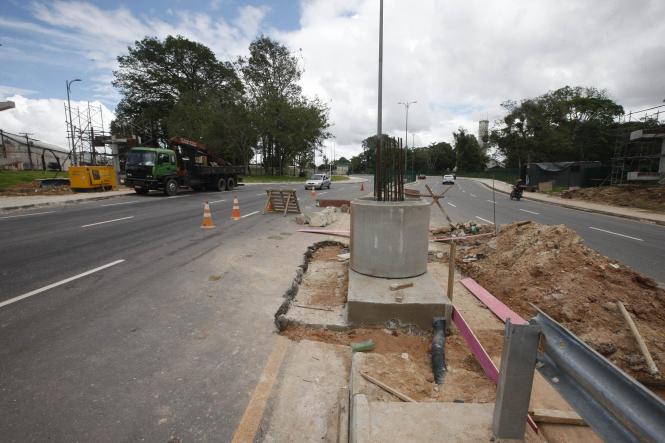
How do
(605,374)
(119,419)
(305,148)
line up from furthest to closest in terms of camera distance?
(305,148)
(119,419)
(605,374)

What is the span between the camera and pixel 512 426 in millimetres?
2031

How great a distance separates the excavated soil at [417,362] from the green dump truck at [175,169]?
18616mm

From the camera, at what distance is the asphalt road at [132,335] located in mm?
2520

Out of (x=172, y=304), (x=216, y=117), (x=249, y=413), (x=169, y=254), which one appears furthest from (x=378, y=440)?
(x=216, y=117)

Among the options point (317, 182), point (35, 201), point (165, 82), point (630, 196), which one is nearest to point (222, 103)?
point (165, 82)

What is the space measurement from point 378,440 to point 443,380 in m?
1.13

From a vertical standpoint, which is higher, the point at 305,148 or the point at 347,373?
the point at 305,148

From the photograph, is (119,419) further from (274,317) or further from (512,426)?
(512,426)

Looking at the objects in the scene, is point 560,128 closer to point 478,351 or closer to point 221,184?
point 221,184

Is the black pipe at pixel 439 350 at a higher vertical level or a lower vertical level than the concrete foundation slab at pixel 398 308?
lower

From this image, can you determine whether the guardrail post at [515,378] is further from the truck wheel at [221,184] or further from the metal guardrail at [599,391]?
the truck wheel at [221,184]

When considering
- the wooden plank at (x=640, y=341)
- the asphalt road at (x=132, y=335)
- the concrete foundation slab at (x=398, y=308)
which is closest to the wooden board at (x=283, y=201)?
the asphalt road at (x=132, y=335)

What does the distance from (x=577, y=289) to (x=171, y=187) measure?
68.6ft

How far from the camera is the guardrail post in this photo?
6.02 ft
